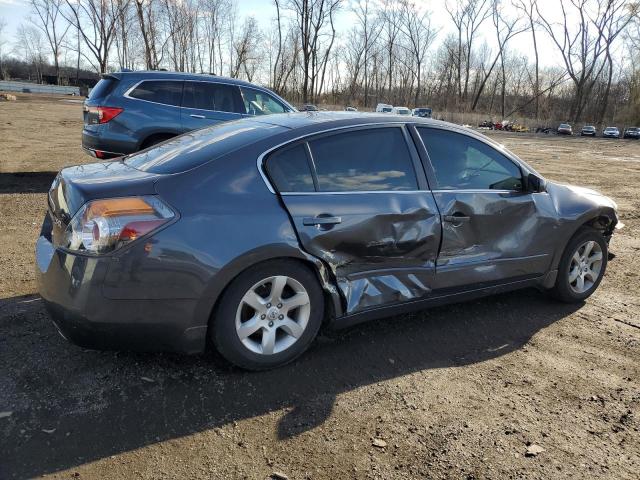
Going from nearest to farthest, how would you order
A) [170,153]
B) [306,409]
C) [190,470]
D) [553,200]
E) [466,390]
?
[190,470], [306,409], [466,390], [170,153], [553,200]

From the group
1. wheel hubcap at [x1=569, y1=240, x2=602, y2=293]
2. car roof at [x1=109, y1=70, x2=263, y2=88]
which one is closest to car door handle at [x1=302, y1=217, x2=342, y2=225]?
wheel hubcap at [x1=569, y1=240, x2=602, y2=293]

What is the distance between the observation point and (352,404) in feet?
9.62

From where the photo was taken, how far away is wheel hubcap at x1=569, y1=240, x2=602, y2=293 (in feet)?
14.8

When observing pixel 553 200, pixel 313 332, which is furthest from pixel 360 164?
pixel 553 200

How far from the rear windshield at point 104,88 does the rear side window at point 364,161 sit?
6348 millimetres

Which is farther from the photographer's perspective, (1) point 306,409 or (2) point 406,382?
(2) point 406,382

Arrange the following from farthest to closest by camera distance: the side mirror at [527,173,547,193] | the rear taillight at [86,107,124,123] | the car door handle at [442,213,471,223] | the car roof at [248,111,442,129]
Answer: the rear taillight at [86,107,124,123] < the side mirror at [527,173,547,193] < the car door handle at [442,213,471,223] < the car roof at [248,111,442,129]

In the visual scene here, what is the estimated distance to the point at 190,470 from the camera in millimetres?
2369

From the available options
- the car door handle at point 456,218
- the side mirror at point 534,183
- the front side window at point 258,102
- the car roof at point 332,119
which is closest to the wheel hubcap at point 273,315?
the car roof at point 332,119

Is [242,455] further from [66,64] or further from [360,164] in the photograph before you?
[66,64]

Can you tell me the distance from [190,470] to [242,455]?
247mm

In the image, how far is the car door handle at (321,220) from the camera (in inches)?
123

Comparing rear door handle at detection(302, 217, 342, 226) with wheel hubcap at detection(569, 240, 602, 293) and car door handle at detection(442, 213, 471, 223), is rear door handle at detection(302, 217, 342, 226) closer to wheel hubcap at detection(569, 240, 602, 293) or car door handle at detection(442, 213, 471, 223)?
car door handle at detection(442, 213, 471, 223)

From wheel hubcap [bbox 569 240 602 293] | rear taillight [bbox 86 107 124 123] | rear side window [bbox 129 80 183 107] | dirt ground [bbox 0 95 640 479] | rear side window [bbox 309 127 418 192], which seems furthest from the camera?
rear side window [bbox 129 80 183 107]
